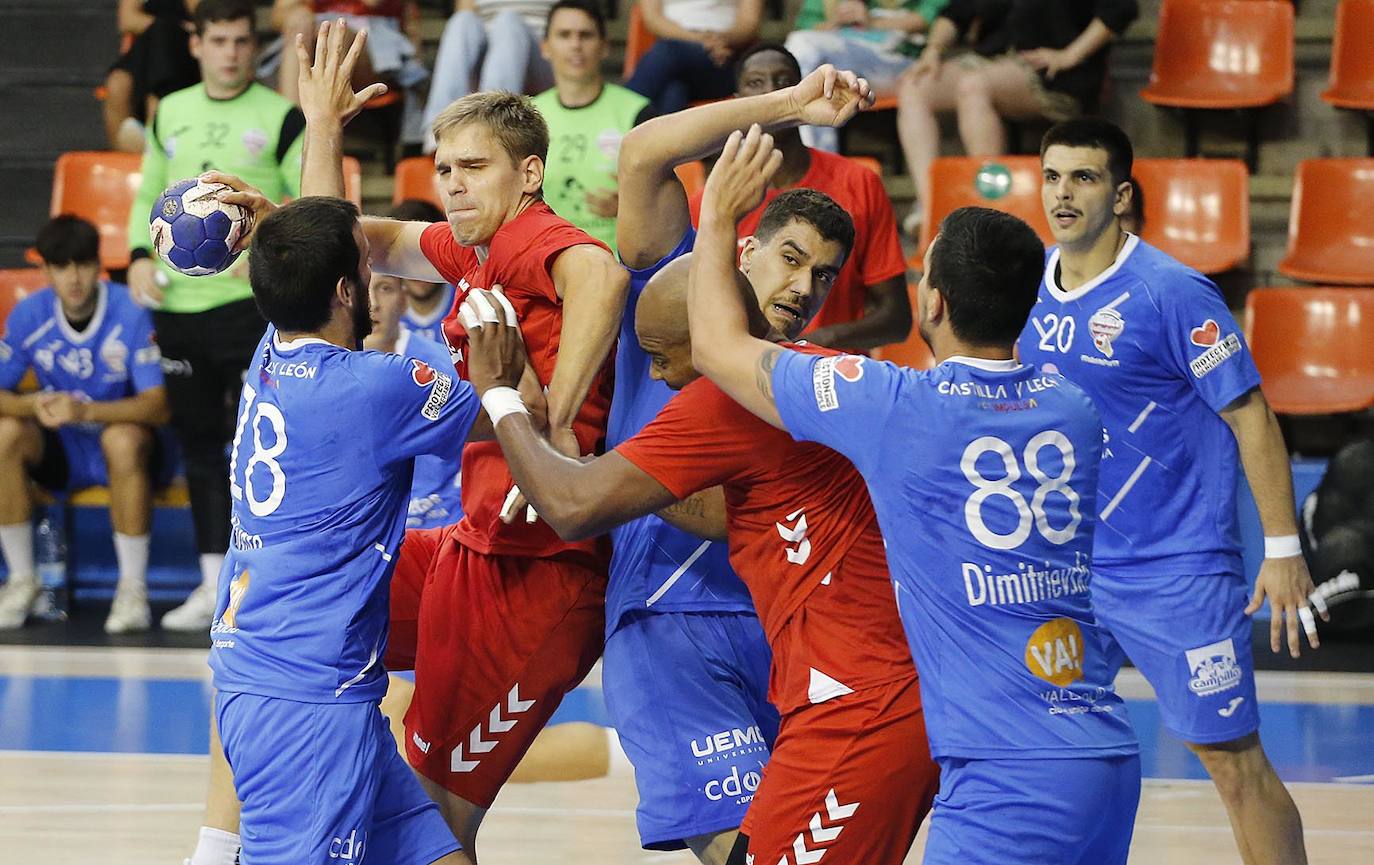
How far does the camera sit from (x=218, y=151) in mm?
8211

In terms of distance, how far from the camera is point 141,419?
8523 millimetres

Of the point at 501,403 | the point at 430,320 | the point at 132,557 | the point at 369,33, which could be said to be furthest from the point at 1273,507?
the point at 369,33

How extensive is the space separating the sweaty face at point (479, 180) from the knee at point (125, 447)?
503 centimetres

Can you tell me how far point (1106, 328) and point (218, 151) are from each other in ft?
15.6

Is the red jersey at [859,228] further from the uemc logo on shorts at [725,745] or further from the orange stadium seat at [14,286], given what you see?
the orange stadium seat at [14,286]

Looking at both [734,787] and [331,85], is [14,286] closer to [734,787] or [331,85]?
[331,85]

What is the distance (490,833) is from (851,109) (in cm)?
287

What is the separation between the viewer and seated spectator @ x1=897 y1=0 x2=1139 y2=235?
877 cm

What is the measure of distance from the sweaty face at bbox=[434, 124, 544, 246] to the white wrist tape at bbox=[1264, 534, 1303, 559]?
2.01m

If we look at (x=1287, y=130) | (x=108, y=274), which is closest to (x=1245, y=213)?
(x=1287, y=130)

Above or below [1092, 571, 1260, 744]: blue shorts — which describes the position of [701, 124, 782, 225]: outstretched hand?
above

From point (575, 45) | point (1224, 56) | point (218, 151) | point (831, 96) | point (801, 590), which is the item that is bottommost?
point (1224, 56)

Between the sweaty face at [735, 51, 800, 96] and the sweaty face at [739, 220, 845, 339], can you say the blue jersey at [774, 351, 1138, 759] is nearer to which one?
the sweaty face at [739, 220, 845, 339]

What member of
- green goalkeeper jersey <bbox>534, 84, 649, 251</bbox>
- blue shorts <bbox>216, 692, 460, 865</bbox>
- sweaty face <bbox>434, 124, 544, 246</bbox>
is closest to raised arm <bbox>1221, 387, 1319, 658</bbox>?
sweaty face <bbox>434, 124, 544, 246</bbox>
